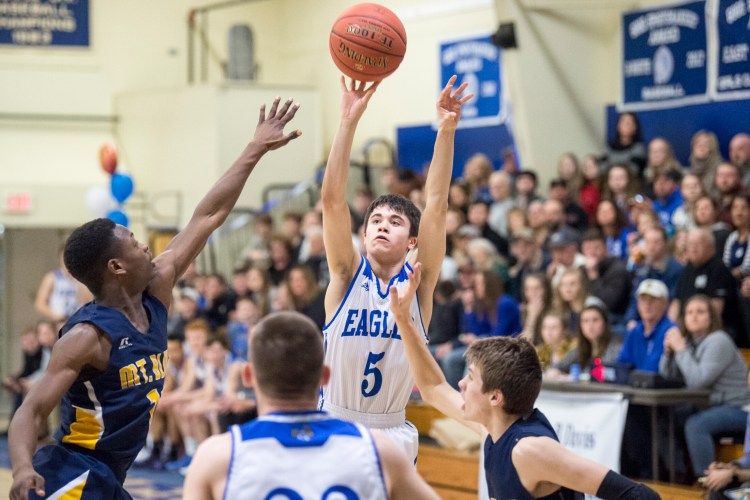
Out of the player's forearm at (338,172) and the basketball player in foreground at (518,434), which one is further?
the player's forearm at (338,172)

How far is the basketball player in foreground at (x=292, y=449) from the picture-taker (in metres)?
2.91

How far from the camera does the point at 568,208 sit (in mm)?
11289

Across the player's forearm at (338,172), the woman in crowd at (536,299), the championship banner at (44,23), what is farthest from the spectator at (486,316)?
the championship banner at (44,23)

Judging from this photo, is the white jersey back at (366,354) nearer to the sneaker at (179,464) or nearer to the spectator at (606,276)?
the spectator at (606,276)

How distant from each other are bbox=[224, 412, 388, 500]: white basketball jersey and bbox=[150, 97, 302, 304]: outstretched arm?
1.87 metres

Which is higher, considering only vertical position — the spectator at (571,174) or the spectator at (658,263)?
the spectator at (571,174)

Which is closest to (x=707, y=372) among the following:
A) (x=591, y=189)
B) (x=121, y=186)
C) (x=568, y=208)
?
(x=568, y=208)

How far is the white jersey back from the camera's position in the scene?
5.11 metres

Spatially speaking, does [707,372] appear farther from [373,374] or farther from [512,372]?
[512,372]

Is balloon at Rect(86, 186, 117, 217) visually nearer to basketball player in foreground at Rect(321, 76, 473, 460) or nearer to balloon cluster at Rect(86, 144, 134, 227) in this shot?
balloon cluster at Rect(86, 144, 134, 227)

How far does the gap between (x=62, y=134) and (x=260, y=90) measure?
318cm

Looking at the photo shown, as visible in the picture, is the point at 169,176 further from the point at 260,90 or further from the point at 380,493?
the point at 380,493

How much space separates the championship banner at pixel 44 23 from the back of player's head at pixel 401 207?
13.4 meters

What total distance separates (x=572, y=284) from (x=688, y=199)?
152 centimetres
